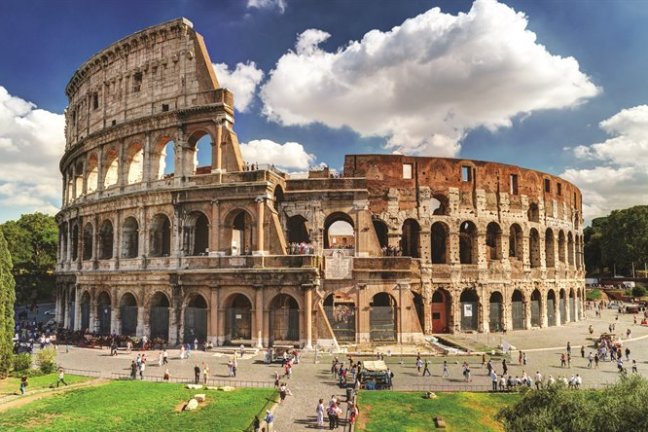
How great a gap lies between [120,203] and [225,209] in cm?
911

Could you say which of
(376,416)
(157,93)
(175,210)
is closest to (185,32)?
(157,93)

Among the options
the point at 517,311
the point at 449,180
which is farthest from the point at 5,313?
the point at 517,311

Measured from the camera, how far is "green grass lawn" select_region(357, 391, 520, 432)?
685 inches

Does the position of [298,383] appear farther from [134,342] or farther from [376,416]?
[134,342]

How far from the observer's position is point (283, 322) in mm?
30156

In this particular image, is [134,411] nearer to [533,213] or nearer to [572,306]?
[533,213]

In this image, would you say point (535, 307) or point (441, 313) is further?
point (535, 307)

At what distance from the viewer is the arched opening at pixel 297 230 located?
35.1 metres

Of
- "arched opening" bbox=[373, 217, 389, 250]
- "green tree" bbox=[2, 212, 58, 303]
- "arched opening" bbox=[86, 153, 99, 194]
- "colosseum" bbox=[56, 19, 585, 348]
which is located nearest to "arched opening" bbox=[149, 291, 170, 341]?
"colosseum" bbox=[56, 19, 585, 348]

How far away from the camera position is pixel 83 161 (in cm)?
3950

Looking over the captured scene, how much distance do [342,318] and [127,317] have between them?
15665mm

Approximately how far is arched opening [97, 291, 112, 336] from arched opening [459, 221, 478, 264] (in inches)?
1117

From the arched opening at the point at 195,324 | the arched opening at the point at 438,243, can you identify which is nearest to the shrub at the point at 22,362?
the arched opening at the point at 195,324

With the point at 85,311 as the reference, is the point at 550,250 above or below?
above
